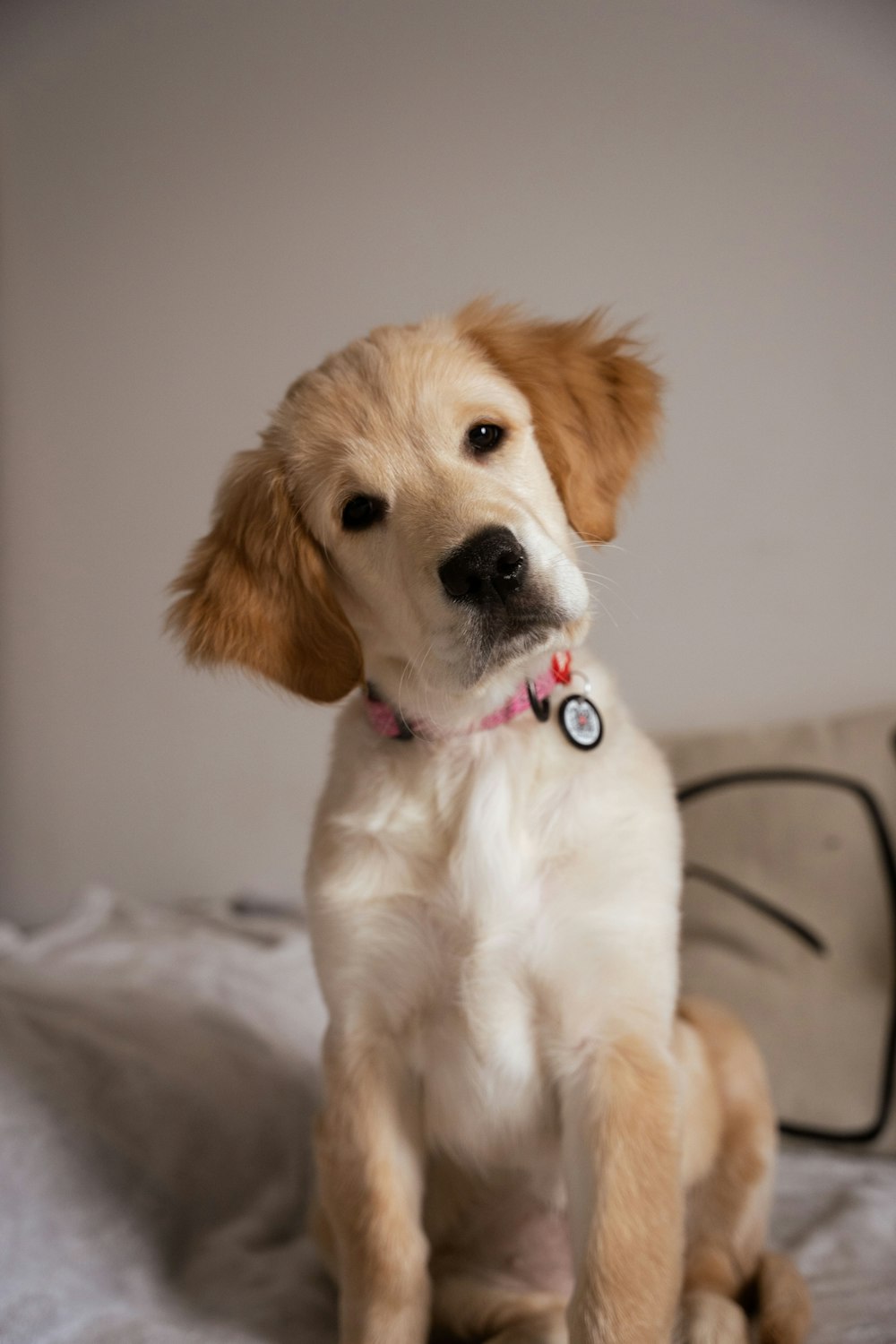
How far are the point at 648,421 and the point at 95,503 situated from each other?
2.10m

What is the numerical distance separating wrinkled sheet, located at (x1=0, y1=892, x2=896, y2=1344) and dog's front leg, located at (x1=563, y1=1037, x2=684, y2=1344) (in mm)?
358

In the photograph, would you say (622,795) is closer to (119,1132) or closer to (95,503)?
(119,1132)

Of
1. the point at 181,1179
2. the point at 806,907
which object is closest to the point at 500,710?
the point at 181,1179

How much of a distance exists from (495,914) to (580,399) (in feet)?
2.19

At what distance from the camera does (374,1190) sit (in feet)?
4.38

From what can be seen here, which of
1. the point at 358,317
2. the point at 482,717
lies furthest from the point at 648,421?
the point at 358,317

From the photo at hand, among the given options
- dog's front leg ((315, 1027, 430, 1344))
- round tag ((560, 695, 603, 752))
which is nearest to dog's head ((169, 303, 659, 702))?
round tag ((560, 695, 603, 752))

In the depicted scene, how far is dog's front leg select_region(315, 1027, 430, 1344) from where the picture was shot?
4.28ft

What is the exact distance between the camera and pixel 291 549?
4.50ft

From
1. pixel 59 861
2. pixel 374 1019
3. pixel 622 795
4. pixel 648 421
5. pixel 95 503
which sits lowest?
pixel 59 861

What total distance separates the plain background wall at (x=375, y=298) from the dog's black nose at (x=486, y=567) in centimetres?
152

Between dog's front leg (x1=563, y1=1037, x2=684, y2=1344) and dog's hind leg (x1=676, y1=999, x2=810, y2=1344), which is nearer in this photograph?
dog's front leg (x1=563, y1=1037, x2=684, y2=1344)

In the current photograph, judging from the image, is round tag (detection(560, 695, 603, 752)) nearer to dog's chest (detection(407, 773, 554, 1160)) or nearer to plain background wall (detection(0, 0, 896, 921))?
dog's chest (detection(407, 773, 554, 1160))

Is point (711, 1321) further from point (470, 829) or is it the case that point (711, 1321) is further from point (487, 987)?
point (470, 829)
